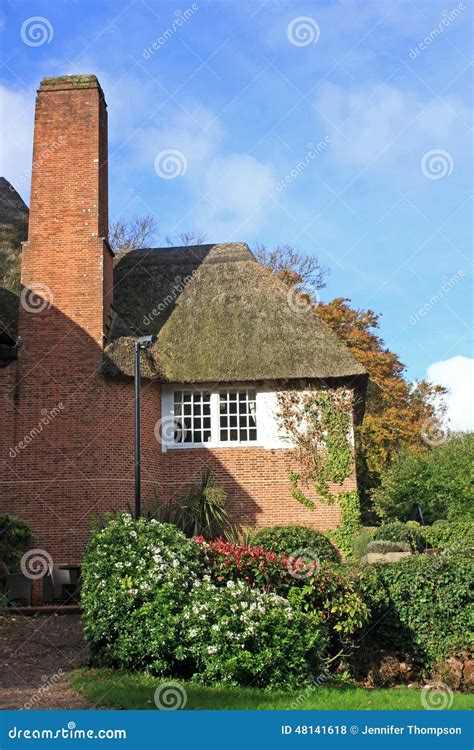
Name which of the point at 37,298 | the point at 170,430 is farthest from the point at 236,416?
the point at 37,298

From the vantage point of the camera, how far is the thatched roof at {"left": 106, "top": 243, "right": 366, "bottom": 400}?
1839 cm

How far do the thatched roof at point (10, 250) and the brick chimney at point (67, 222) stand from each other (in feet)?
2.57

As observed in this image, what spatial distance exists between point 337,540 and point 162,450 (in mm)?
4676

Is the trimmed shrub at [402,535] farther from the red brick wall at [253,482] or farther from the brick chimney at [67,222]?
the brick chimney at [67,222]

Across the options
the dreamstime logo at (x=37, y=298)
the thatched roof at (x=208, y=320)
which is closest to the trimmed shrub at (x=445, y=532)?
the thatched roof at (x=208, y=320)

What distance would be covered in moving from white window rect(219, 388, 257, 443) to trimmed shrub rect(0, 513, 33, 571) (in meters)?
5.03

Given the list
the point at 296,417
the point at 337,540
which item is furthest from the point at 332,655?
the point at 296,417

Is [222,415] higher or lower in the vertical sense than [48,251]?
lower

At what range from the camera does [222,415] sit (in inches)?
739

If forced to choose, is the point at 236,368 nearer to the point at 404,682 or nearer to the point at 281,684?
the point at 404,682

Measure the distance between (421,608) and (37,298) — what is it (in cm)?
1146

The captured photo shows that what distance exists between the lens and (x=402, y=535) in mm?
16906

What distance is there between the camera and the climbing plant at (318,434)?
18250 millimetres

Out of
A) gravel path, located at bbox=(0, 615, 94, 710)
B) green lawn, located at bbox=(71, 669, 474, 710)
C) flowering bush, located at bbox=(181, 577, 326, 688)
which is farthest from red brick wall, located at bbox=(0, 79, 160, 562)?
green lawn, located at bbox=(71, 669, 474, 710)
